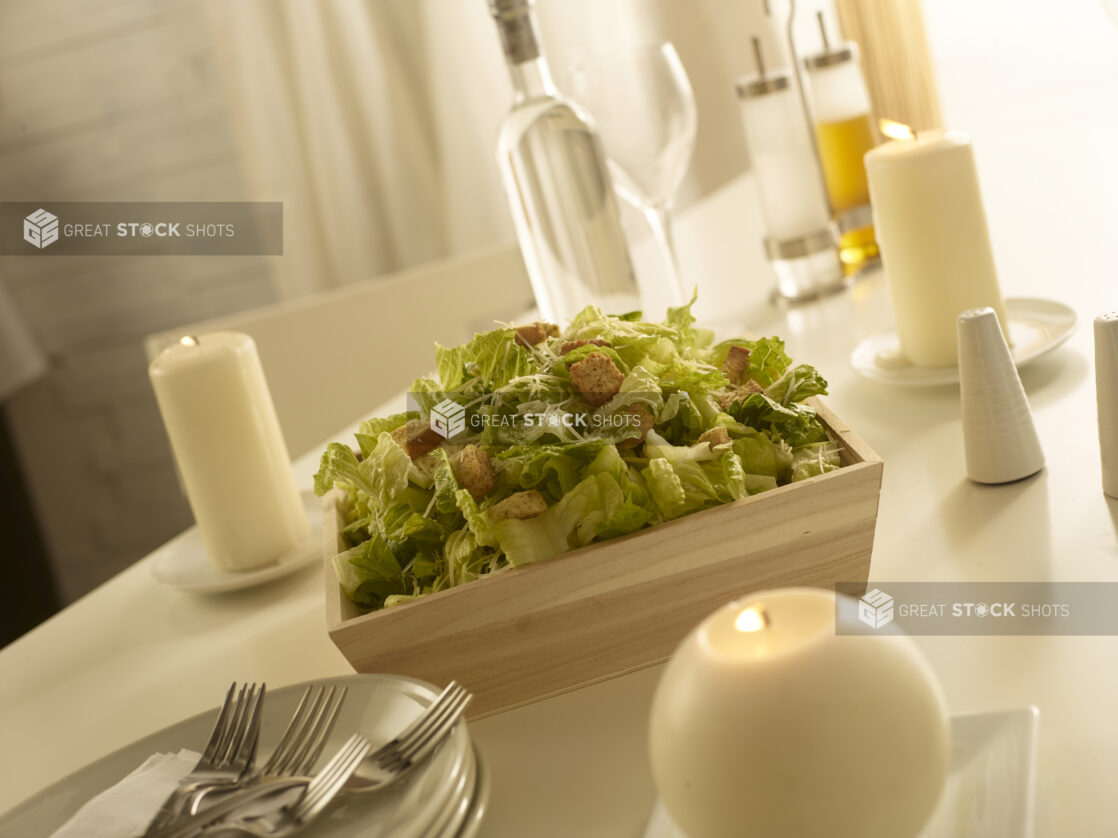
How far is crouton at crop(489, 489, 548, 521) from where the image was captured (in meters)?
0.53

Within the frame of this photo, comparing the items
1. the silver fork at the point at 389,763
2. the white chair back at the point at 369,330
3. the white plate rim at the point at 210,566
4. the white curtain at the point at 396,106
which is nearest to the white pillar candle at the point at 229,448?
the white plate rim at the point at 210,566

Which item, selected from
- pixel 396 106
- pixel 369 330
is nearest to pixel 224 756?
pixel 369 330

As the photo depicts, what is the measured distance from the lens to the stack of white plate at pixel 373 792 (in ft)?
1.38

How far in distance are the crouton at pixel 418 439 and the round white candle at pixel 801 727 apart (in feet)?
0.95

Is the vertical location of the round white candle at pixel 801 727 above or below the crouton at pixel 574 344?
below

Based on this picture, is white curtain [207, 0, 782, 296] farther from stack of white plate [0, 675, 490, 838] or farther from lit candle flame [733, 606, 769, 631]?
lit candle flame [733, 606, 769, 631]

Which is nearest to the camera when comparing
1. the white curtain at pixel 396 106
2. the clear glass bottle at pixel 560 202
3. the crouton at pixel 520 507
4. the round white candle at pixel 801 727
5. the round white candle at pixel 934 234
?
the round white candle at pixel 801 727

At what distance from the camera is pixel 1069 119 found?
5.54 ft

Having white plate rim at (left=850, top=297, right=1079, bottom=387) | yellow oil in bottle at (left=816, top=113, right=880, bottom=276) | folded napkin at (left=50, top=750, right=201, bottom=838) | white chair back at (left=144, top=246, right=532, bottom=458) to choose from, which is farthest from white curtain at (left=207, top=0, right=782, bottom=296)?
folded napkin at (left=50, top=750, right=201, bottom=838)

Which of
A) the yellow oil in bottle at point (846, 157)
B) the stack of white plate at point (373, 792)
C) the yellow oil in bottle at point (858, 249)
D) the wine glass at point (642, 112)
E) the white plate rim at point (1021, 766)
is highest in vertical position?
the wine glass at point (642, 112)

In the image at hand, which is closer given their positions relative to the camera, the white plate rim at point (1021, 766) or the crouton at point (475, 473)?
the white plate rim at point (1021, 766)

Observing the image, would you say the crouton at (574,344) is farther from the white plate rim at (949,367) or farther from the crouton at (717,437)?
the white plate rim at (949,367)

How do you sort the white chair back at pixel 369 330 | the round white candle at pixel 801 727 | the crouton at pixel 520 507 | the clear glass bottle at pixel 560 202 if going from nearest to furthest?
the round white candle at pixel 801 727, the crouton at pixel 520 507, the clear glass bottle at pixel 560 202, the white chair back at pixel 369 330

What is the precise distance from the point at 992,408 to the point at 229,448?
20.0 inches
